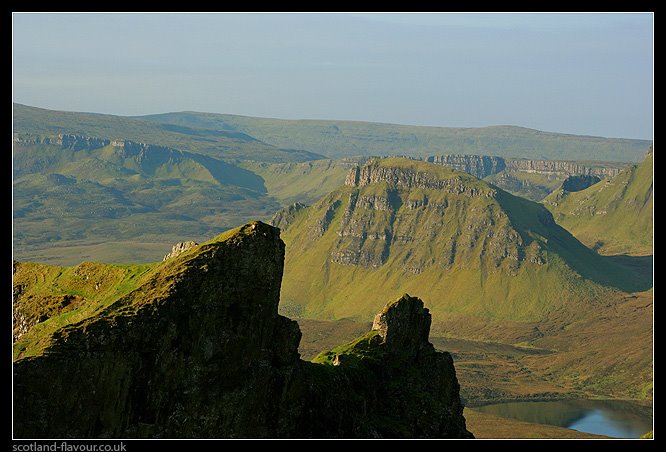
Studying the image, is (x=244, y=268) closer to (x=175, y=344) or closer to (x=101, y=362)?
(x=175, y=344)

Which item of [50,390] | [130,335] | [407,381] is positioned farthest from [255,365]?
[407,381]

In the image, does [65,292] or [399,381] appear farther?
[399,381]

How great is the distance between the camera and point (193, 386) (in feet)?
160

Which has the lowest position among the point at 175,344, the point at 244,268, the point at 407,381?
the point at 407,381

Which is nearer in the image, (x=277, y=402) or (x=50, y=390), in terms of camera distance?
(x=50, y=390)

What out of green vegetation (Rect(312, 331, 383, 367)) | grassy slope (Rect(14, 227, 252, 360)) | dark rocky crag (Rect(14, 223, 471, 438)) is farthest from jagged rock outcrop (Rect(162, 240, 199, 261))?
green vegetation (Rect(312, 331, 383, 367))

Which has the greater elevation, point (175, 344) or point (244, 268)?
point (244, 268)

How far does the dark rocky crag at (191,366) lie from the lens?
4494 cm

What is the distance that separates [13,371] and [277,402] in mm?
14733

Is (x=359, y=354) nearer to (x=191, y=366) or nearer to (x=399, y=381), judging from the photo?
(x=399, y=381)

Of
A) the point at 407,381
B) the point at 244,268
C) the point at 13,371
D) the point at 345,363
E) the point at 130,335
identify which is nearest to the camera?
the point at 13,371

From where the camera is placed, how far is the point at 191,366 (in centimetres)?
4862

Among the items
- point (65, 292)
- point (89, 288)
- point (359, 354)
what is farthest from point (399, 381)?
point (65, 292)

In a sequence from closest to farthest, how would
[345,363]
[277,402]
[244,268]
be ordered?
[244,268] → [277,402] → [345,363]
